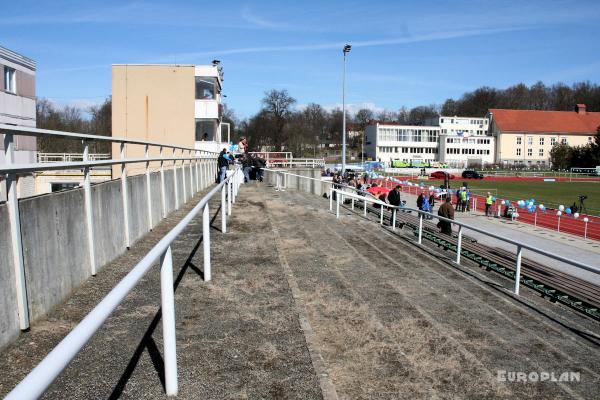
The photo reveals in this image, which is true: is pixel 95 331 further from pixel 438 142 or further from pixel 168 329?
pixel 438 142

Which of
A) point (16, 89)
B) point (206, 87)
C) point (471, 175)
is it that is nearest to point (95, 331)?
point (16, 89)

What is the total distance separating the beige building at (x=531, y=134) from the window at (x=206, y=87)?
85.2 meters

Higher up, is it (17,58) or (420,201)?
(17,58)

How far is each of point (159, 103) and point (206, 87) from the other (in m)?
3.45

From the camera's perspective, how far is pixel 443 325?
555 centimetres

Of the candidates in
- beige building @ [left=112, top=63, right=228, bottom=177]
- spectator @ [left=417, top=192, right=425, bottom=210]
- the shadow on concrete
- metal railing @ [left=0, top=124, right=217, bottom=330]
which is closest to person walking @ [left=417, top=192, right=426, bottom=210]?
spectator @ [left=417, top=192, right=425, bottom=210]

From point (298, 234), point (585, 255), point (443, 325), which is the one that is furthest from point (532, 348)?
point (585, 255)

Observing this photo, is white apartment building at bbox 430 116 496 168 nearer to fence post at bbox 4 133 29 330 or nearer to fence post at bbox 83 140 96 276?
fence post at bbox 83 140 96 276

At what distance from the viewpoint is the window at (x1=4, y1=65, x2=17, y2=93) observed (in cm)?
2794

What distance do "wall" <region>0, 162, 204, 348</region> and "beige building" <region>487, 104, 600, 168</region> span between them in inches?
4299

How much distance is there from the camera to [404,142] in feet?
369

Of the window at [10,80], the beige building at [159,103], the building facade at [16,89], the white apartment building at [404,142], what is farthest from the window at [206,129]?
the white apartment building at [404,142]

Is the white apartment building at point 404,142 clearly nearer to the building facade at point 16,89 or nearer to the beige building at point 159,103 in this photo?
the beige building at point 159,103

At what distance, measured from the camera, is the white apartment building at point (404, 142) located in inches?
4390
